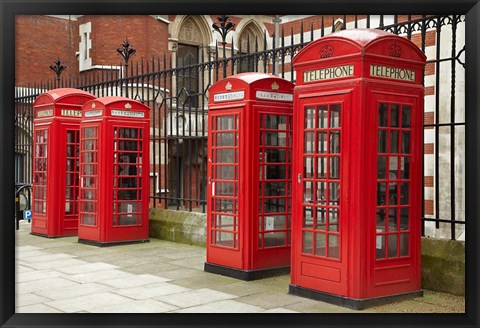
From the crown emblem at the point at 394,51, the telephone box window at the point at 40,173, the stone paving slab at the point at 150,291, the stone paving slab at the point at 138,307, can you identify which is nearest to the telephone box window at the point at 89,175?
the telephone box window at the point at 40,173

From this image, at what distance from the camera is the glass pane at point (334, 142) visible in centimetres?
561

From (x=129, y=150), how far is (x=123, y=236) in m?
1.47

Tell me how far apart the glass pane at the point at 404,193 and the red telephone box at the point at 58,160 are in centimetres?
676

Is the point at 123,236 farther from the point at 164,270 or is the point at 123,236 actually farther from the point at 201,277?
the point at 201,277

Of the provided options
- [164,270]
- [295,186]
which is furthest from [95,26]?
[295,186]

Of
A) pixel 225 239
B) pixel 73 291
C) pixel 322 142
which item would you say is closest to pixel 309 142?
pixel 322 142

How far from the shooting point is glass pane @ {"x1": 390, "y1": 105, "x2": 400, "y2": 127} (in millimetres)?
5578

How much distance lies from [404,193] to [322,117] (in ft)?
3.76

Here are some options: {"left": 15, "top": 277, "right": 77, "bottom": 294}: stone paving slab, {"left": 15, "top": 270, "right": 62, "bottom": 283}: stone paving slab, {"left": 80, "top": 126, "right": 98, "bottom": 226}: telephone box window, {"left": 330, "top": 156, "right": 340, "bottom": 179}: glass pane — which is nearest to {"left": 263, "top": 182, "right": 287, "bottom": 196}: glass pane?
{"left": 330, "top": 156, "right": 340, "bottom": 179}: glass pane

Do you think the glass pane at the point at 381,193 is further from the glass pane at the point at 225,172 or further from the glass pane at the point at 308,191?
the glass pane at the point at 225,172

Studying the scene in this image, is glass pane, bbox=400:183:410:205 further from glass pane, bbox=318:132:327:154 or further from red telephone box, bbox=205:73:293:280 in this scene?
red telephone box, bbox=205:73:293:280

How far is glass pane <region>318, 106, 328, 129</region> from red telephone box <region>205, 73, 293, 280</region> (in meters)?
1.17
